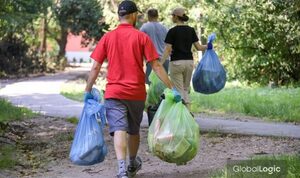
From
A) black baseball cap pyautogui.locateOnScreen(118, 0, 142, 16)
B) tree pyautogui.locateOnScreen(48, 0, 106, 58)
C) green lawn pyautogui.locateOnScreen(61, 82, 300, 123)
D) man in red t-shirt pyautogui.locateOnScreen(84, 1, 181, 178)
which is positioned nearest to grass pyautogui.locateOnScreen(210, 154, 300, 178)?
→ man in red t-shirt pyautogui.locateOnScreen(84, 1, 181, 178)

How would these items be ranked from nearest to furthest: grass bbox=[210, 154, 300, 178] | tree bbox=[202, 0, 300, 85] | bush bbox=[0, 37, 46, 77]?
grass bbox=[210, 154, 300, 178], tree bbox=[202, 0, 300, 85], bush bbox=[0, 37, 46, 77]

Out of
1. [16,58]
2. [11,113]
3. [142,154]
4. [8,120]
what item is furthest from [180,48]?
[16,58]

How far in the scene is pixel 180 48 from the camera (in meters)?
8.56

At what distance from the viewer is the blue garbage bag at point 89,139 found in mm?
5523

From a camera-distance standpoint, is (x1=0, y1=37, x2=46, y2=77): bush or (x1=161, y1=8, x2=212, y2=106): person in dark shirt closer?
(x1=161, y1=8, x2=212, y2=106): person in dark shirt

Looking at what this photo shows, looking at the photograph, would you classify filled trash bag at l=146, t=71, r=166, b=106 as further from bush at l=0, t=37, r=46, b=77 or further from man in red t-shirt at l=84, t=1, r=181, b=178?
bush at l=0, t=37, r=46, b=77

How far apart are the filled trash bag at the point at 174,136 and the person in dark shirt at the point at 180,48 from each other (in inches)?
121

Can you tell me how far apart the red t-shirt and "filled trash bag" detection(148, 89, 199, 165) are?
1.40 feet

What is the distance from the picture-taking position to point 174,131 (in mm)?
5258

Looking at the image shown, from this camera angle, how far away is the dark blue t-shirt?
8.45 m

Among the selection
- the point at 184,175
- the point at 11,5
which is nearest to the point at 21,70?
the point at 11,5

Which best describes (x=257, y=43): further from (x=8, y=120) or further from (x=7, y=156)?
(x=7, y=156)

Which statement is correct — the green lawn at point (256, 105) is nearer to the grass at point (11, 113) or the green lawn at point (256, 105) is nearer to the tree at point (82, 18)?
the grass at point (11, 113)

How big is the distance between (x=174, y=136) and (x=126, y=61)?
0.95 metres
